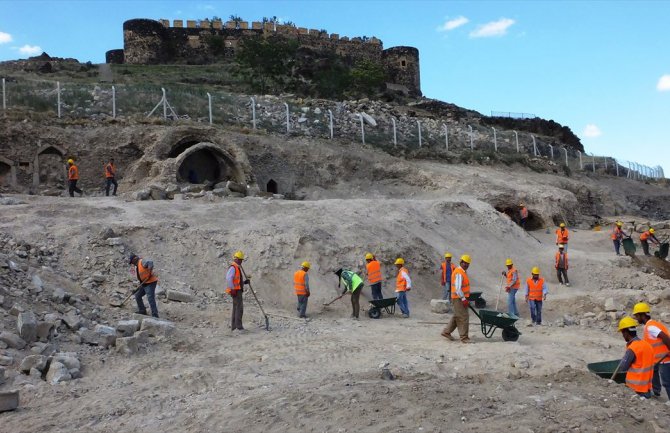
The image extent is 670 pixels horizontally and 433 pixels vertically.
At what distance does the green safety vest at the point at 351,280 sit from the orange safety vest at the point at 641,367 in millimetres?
6097

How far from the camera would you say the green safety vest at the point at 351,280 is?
1244 cm


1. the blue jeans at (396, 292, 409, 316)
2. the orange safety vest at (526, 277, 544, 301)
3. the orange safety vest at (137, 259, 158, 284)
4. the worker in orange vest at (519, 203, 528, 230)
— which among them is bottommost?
the blue jeans at (396, 292, 409, 316)

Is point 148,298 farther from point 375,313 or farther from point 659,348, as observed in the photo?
point 659,348

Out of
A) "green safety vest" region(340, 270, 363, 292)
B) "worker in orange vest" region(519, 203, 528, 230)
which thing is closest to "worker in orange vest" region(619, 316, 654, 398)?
"green safety vest" region(340, 270, 363, 292)

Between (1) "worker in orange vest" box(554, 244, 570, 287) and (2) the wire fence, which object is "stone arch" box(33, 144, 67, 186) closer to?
(2) the wire fence

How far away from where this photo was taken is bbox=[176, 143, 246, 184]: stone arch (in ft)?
70.0

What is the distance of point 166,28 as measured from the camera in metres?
50.6

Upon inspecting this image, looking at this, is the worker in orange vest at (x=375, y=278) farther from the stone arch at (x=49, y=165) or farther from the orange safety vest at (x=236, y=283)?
the stone arch at (x=49, y=165)

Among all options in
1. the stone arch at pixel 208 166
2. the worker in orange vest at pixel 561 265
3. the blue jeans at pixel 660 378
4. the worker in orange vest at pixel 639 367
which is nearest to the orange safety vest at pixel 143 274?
the worker in orange vest at pixel 639 367

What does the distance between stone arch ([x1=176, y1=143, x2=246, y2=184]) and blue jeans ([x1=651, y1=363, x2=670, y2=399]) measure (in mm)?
15907

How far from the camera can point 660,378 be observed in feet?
23.3

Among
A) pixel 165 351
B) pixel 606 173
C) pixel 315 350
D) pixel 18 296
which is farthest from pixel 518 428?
pixel 606 173

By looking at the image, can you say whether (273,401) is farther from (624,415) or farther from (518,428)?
(624,415)

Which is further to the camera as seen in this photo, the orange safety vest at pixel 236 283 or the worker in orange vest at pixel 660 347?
the orange safety vest at pixel 236 283
